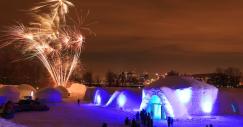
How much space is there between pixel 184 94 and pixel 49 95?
67.3 ft

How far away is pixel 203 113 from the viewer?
39.2 m

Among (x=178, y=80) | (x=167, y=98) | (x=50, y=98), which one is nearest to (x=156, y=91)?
(x=167, y=98)

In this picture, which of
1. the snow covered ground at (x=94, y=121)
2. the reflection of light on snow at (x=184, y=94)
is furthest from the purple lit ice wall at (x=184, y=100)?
the snow covered ground at (x=94, y=121)

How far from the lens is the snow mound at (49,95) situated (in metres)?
53.9

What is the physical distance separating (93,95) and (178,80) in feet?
60.7

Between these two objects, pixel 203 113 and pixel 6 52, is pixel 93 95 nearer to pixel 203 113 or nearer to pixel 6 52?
pixel 203 113

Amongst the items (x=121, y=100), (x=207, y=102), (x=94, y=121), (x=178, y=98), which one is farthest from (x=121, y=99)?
(x=94, y=121)

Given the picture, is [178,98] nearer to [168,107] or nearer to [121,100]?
[168,107]

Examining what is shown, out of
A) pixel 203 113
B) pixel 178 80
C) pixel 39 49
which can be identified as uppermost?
pixel 39 49

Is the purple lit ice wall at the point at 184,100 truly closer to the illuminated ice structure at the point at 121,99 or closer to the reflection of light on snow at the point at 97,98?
the illuminated ice structure at the point at 121,99

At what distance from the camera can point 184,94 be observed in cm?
3912

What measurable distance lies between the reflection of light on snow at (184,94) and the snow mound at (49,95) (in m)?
20.0

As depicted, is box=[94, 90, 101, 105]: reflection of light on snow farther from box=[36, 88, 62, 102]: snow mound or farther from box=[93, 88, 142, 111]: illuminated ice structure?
box=[36, 88, 62, 102]: snow mound

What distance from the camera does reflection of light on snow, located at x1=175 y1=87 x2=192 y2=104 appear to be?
3872 cm
